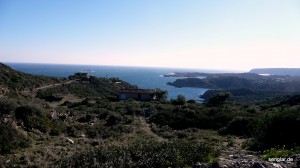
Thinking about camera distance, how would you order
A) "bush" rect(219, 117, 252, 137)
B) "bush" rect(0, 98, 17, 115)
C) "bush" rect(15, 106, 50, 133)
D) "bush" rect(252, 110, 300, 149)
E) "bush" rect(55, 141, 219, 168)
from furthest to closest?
1. "bush" rect(219, 117, 252, 137)
2. "bush" rect(15, 106, 50, 133)
3. "bush" rect(0, 98, 17, 115)
4. "bush" rect(252, 110, 300, 149)
5. "bush" rect(55, 141, 219, 168)

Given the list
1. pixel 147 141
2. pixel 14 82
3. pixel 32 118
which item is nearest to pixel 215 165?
pixel 147 141

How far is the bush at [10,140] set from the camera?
13.5m

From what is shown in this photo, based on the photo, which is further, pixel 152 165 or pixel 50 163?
pixel 50 163

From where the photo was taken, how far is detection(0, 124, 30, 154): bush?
13498 millimetres

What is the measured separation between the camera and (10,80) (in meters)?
51.7

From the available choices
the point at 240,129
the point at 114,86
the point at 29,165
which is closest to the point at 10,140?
the point at 29,165

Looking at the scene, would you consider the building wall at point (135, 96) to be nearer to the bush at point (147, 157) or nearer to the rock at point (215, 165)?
the bush at point (147, 157)

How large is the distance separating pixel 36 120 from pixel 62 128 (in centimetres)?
172

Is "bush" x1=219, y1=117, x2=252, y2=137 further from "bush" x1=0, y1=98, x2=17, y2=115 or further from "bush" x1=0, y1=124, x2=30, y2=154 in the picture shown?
"bush" x1=0, y1=98, x2=17, y2=115

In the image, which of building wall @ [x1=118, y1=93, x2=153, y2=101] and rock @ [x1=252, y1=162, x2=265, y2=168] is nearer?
rock @ [x1=252, y1=162, x2=265, y2=168]

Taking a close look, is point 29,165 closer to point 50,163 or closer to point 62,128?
point 50,163

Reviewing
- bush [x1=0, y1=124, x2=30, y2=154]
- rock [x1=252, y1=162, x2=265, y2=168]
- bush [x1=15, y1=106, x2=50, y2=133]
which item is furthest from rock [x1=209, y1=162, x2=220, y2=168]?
bush [x1=15, y1=106, x2=50, y2=133]

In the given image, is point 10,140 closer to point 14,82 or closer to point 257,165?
point 257,165

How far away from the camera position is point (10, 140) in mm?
14148
